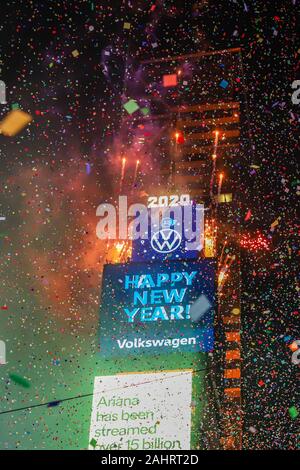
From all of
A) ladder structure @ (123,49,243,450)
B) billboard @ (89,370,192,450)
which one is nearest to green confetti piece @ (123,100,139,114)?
ladder structure @ (123,49,243,450)

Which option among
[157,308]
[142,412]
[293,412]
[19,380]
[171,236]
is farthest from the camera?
[293,412]

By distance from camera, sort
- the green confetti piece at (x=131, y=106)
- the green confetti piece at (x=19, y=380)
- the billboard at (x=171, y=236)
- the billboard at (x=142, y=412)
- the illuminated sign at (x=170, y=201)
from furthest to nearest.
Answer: the green confetti piece at (x=131, y=106), the illuminated sign at (x=170, y=201), the green confetti piece at (x=19, y=380), the billboard at (x=171, y=236), the billboard at (x=142, y=412)

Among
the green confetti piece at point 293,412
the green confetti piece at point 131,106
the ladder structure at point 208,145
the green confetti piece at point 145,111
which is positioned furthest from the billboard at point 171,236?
the green confetti piece at point 293,412

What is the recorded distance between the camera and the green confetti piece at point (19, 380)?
9.75 meters

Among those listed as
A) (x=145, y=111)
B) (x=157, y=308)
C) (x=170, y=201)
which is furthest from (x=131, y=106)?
(x=157, y=308)

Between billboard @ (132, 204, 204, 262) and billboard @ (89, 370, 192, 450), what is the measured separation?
6.32 feet

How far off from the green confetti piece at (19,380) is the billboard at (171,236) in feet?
9.15

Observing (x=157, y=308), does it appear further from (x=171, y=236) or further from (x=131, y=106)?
(x=131, y=106)

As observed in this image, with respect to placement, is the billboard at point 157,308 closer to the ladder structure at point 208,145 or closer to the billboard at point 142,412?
the billboard at point 142,412

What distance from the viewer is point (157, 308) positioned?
892 centimetres

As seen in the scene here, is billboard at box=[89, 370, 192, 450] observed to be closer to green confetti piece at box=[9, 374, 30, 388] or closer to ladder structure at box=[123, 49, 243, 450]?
green confetti piece at box=[9, 374, 30, 388]

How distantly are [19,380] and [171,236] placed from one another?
3532mm

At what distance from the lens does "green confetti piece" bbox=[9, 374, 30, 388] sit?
9.75 metres
